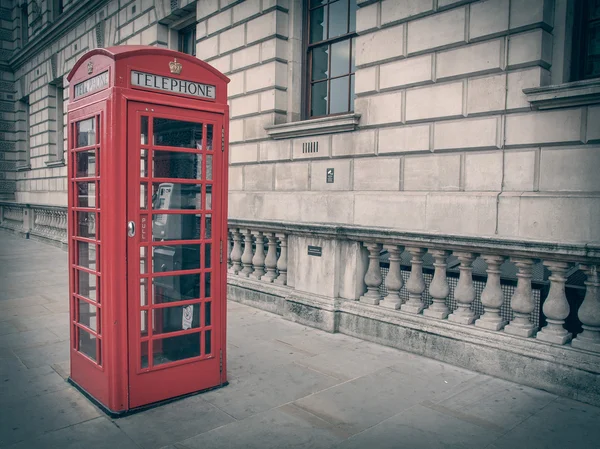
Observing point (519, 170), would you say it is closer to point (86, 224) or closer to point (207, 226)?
point (207, 226)

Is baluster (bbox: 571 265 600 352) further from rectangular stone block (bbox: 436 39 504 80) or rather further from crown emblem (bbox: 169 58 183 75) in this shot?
crown emblem (bbox: 169 58 183 75)

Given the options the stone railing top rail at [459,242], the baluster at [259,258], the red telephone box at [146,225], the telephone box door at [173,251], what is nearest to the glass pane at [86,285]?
the red telephone box at [146,225]

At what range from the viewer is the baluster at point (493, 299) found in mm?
4922

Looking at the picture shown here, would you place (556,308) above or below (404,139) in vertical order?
below

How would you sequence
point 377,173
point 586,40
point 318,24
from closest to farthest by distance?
point 586,40 → point 377,173 → point 318,24

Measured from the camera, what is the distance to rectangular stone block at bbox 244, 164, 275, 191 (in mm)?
8570

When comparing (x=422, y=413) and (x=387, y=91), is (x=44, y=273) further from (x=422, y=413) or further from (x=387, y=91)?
(x=422, y=413)

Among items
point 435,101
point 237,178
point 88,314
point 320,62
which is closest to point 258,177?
point 237,178

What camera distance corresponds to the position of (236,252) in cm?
812

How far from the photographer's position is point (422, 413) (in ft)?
13.0

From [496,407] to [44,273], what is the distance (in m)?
9.36

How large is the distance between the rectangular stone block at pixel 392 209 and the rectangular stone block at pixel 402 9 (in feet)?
7.39

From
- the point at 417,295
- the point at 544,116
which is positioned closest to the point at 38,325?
the point at 417,295

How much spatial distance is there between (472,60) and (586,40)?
1.15 meters
